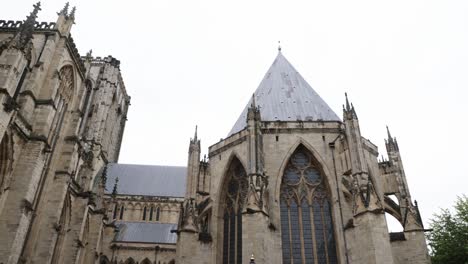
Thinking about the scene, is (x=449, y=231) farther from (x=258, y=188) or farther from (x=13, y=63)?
(x=13, y=63)

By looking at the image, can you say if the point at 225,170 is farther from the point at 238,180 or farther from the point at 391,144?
→ the point at 391,144

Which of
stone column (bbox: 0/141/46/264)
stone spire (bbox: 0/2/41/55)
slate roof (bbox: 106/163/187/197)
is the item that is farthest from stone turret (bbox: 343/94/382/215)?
slate roof (bbox: 106/163/187/197)

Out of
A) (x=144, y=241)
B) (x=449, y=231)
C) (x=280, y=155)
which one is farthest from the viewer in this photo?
(x=144, y=241)

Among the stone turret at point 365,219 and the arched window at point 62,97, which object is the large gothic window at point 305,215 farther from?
the arched window at point 62,97

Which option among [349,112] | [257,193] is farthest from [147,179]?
[349,112]

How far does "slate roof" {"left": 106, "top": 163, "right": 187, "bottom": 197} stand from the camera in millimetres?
33781

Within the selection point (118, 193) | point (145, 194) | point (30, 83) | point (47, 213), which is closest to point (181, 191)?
point (145, 194)

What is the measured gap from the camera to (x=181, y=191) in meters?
34.1

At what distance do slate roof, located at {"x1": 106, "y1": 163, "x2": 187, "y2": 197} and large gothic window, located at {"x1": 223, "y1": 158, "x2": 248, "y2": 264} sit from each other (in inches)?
657

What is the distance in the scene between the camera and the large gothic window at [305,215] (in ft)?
48.6

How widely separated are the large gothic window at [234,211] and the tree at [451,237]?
10.8 metres

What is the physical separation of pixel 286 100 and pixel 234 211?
282 inches

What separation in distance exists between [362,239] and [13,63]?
14.9m

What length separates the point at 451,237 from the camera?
18.8 m
